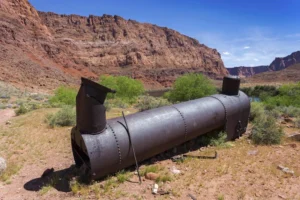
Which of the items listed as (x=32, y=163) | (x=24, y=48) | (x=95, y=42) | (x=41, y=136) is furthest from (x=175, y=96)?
→ (x=95, y=42)

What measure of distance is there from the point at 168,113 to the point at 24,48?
79.5 m

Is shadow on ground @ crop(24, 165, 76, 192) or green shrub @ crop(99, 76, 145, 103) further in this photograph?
green shrub @ crop(99, 76, 145, 103)

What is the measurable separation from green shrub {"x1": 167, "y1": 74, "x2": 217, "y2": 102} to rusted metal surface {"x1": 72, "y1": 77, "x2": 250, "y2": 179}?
1608 cm

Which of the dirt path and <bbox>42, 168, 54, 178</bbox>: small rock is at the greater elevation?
the dirt path

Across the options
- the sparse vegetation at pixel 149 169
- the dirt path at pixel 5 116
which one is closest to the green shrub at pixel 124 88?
the dirt path at pixel 5 116

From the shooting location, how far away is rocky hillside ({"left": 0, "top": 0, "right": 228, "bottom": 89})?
214 ft

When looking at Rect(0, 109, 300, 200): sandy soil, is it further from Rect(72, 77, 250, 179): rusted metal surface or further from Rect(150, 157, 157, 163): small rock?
Rect(72, 77, 250, 179): rusted metal surface

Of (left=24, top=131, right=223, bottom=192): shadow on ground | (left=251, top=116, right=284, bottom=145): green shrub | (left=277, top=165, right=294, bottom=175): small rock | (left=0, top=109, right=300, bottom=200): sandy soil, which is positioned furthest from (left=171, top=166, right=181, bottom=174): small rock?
(left=251, top=116, right=284, bottom=145): green shrub

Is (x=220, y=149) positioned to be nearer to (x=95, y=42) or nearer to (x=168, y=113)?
(x=168, y=113)

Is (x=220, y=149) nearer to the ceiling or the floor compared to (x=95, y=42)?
nearer to the floor

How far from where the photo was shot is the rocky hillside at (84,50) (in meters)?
65.3

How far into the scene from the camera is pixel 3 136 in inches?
395

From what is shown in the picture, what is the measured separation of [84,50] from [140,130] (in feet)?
373

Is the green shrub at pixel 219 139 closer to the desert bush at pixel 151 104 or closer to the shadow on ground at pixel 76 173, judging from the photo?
the shadow on ground at pixel 76 173
